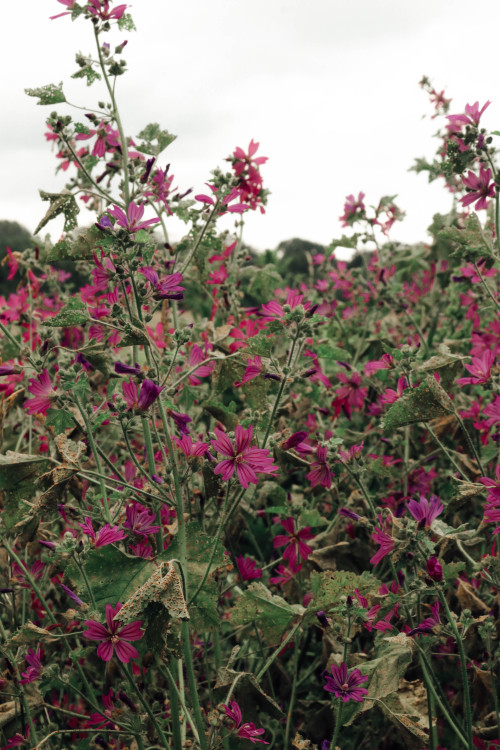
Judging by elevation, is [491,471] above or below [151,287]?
below

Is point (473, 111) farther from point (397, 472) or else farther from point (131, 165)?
point (397, 472)

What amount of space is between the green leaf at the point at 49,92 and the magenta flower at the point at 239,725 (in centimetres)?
144

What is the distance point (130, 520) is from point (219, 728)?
0.49m

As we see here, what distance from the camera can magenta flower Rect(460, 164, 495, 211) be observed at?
5.57 feet

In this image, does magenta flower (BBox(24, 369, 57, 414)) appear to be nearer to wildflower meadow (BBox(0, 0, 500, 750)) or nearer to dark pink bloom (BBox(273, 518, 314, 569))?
wildflower meadow (BBox(0, 0, 500, 750))

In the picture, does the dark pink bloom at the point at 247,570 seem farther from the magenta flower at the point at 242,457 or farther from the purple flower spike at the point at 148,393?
the purple flower spike at the point at 148,393

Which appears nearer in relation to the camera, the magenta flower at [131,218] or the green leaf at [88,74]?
the magenta flower at [131,218]

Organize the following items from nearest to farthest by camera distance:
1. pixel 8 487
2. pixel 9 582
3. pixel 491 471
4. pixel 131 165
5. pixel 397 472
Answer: pixel 8 487 < pixel 131 165 < pixel 9 582 < pixel 491 471 < pixel 397 472

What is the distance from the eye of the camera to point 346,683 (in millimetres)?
1374

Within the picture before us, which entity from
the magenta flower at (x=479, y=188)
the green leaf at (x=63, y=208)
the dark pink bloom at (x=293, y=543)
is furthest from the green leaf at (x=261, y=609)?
the magenta flower at (x=479, y=188)

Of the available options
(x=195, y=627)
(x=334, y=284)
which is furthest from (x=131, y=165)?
(x=334, y=284)

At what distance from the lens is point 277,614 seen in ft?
4.99

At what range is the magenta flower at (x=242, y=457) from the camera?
1242 mm

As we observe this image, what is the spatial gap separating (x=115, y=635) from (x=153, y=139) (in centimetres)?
141
